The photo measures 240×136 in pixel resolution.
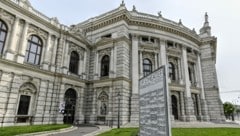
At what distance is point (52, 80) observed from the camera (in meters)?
23.8

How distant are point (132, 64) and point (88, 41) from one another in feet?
28.3

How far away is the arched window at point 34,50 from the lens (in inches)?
882


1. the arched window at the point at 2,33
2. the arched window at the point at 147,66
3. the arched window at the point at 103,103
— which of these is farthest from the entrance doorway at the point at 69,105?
the arched window at the point at 147,66

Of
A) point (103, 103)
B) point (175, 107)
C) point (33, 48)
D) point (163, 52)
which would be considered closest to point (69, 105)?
point (103, 103)

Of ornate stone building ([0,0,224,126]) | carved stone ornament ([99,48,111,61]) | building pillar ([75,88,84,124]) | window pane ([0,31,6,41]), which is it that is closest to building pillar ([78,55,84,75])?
ornate stone building ([0,0,224,126])

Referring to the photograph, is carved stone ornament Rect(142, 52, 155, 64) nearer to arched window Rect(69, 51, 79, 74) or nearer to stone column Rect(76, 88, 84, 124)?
arched window Rect(69, 51, 79, 74)

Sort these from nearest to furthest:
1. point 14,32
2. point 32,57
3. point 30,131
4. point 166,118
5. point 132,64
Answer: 1. point 166,118
2. point 30,131
3. point 14,32
4. point 32,57
5. point 132,64

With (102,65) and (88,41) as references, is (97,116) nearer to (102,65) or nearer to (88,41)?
(102,65)

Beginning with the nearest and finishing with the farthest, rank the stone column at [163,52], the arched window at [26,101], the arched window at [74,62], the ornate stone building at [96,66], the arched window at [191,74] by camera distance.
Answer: the arched window at [26,101] < the ornate stone building at [96,66] < the arched window at [74,62] < the stone column at [163,52] < the arched window at [191,74]

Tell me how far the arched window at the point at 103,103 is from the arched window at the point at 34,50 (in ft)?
33.2

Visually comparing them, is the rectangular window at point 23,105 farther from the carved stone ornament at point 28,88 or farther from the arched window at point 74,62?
the arched window at point 74,62

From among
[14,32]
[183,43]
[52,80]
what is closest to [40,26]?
[14,32]

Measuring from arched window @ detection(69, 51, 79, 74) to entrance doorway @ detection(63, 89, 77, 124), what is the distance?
324 centimetres

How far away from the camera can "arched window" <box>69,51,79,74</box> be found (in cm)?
2753
